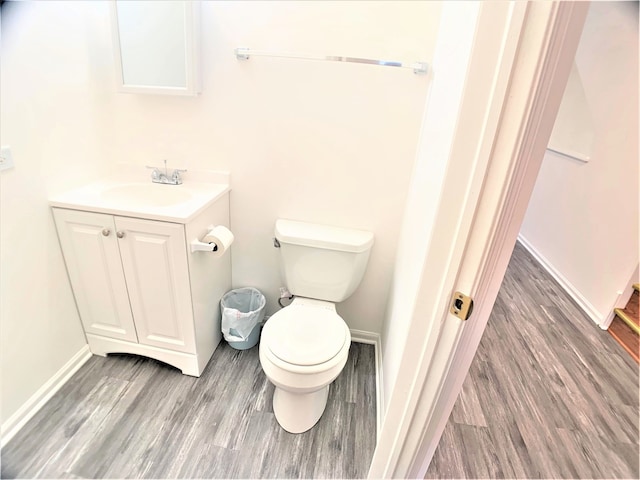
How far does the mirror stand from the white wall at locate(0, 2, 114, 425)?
0.50ft

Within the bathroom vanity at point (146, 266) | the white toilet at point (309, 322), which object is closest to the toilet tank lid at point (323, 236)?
the white toilet at point (309, 322)

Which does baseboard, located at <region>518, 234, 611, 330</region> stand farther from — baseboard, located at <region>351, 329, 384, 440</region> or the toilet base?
the toilet base

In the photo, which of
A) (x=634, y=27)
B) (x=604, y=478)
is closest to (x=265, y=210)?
A: (x=604, y=478)

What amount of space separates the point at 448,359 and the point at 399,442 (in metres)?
0.39

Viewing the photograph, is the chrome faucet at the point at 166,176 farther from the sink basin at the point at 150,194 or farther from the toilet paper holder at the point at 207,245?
the toilet paper holder at the point at 207,245

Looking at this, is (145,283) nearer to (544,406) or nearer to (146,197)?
(146,197)

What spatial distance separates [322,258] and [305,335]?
15.1 inches

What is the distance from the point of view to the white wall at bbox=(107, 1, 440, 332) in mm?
1396

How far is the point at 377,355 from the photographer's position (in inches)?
74.4

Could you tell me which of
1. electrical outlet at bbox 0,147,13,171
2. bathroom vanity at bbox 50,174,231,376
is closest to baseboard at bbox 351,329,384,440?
bathroom vanity at bbox 50,174,231,376

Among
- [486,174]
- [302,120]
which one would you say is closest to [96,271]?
[302,120]

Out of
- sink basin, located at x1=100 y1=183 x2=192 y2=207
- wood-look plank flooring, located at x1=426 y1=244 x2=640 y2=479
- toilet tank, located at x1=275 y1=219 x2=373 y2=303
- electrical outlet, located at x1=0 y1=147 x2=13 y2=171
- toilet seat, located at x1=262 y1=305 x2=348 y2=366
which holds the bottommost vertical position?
wood-look plank flooring, located at x1=426 y1=244 x2=640 y2=479

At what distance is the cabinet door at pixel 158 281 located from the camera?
1390mm

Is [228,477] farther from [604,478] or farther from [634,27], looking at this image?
[634,27]
